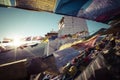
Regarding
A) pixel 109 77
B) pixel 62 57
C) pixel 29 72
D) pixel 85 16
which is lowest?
pixel 109 77

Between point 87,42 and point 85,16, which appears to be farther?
point 87,42

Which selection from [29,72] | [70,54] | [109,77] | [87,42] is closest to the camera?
[29,72]

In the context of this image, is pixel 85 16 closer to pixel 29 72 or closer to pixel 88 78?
pixel 88 78

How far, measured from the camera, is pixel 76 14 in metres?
4.55

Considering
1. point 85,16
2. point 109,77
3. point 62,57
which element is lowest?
point 109,77

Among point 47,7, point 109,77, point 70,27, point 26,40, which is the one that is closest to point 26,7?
point 47,7

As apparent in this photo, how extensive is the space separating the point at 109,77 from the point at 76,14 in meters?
3.00

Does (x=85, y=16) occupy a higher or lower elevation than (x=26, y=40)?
higher

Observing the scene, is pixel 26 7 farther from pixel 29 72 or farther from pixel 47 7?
pixel 29 72

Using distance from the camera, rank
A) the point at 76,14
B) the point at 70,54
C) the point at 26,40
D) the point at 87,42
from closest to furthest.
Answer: the point at 76,14
the point at 87,42
the point at 70,54
the point at 26,40

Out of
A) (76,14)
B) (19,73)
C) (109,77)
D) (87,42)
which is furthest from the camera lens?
(87,42)

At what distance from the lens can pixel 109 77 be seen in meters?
5.44

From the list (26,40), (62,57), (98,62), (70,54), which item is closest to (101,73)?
(98,62)

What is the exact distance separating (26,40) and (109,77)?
34.0 ft
